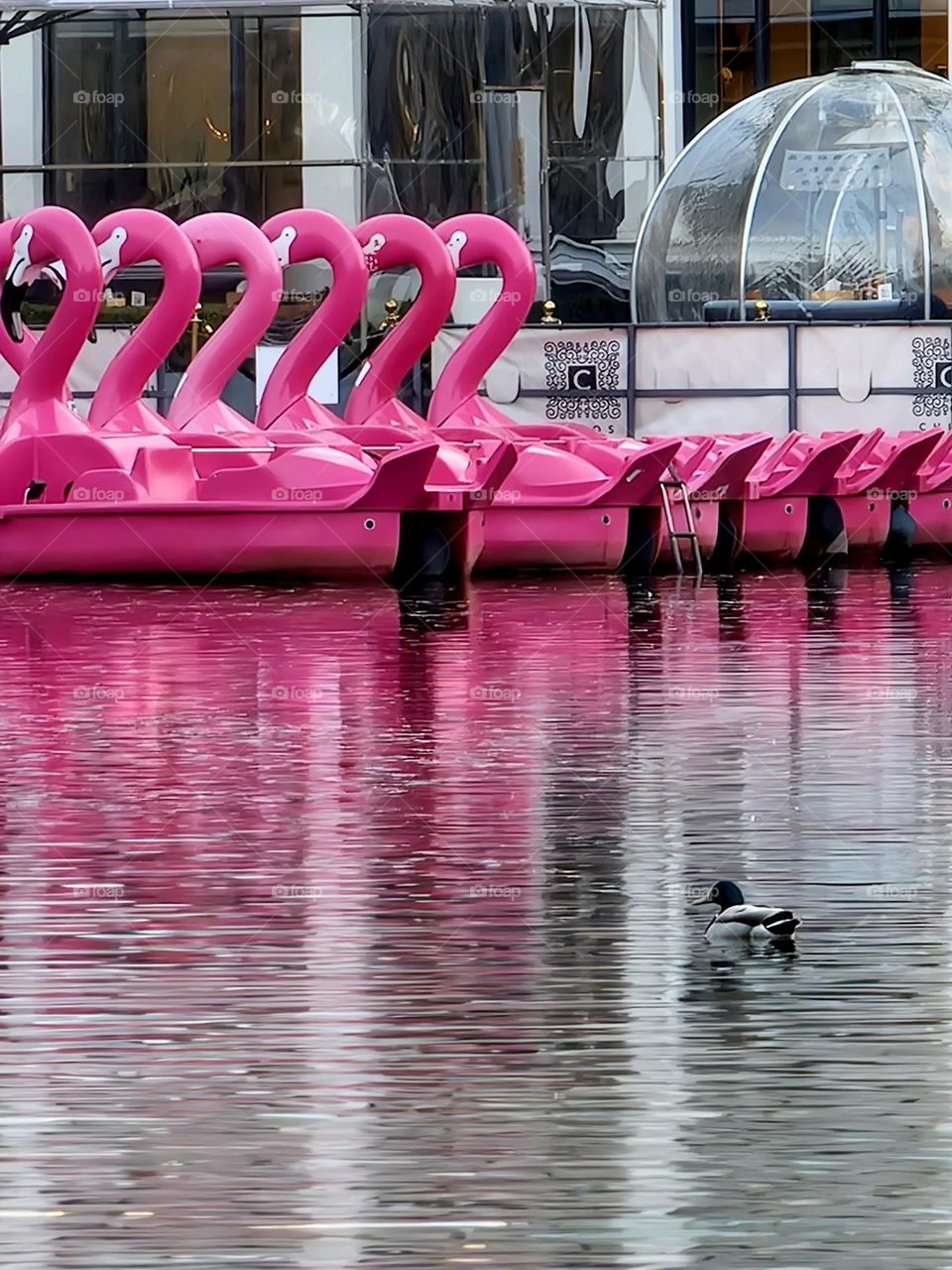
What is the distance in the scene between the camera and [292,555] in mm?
22188

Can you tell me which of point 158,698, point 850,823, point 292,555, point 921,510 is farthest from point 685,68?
point 850,823

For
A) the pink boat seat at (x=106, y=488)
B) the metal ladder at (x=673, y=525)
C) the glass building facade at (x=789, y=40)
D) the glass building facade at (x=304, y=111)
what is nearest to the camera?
the pink boat seat at (x=106, y=488)

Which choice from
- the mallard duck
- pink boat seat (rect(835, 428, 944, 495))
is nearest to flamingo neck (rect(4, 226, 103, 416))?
pink boat seat (rect(835, 428, 944, 495))

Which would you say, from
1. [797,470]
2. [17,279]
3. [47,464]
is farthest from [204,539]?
[797,470]

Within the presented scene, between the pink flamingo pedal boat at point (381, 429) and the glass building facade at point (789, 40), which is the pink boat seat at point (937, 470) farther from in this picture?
the glass building facade at point (789, 40)

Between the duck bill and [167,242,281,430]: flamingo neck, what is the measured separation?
1468mm

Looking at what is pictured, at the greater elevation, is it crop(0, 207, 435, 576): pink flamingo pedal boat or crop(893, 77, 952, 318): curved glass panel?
crop(893, 77, 952, 318): curved glass panel

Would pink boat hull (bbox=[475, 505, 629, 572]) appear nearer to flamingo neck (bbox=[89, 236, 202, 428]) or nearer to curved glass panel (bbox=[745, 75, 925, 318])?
flamingo neck (bbox=[89, 236, 202, 428])

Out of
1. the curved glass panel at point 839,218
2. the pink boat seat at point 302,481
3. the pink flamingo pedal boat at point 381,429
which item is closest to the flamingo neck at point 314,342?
the pink flamingo pedal boat at point 381,429

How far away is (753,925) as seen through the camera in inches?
297

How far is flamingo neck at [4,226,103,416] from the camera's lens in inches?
928

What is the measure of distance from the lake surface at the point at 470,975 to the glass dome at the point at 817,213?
22.3 m

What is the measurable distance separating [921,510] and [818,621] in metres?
9.21

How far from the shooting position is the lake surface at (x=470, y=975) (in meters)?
5.25
